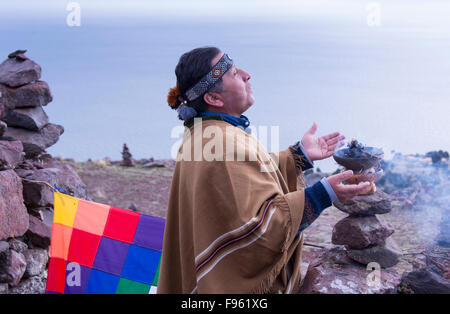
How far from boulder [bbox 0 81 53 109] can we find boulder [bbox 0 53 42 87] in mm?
71

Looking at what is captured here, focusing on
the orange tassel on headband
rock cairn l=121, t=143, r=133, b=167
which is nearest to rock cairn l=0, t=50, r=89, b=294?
Result: the orange tassel on headband

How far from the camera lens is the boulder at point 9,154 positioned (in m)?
5.00

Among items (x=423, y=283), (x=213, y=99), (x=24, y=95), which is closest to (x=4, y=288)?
(x=24, y=95)

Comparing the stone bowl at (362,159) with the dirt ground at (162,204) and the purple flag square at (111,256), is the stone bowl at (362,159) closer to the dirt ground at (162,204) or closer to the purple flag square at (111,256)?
the dirt ground at (162,204)

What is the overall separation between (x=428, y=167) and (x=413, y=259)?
181 inches

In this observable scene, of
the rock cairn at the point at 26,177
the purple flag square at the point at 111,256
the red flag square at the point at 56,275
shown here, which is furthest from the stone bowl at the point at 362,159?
the rock cairn at the point at 26,177

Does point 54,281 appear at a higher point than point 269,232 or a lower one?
lower

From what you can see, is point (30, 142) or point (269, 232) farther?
point (30, 142)

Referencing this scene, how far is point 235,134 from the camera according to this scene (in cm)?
266

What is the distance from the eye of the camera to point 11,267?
475cm
